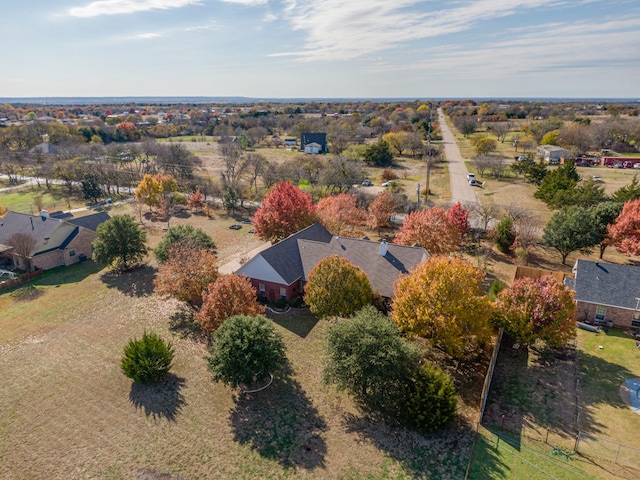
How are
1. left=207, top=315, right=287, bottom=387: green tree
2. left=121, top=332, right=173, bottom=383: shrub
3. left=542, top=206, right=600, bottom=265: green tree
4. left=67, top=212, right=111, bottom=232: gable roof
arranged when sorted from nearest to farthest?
left=207, top=315, right=287, bottom=387: green tree < left=121, top=332, right=173, bottom=383: shrub < left=542, top=206, right=600, bottom=265: green tree < left=67, top=212, right=111, bottom=232: gable roof

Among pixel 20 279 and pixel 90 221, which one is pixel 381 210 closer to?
pixel 90 221

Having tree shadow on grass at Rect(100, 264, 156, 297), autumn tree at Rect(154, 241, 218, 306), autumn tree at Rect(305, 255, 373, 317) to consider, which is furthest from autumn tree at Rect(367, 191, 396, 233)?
tree shadow on grass at Rect(100, 264, 156, 297)

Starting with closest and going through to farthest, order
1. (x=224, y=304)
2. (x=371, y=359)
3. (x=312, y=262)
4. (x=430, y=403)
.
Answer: (x=430, y=403) < (x=371, y=359) < (x=224, y=304) < (x=312, y=262)

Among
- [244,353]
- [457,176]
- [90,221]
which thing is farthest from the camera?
[457,176]

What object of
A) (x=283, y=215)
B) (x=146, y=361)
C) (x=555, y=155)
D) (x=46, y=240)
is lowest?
(x=146, y=361)

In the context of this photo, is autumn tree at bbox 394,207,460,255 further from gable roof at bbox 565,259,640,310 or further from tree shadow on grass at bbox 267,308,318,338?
tree shadow on grass at bbox 267,308,318,338

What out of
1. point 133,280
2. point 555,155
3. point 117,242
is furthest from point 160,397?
point 555,155

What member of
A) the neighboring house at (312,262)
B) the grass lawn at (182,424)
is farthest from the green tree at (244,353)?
the neighboring house at (312,262)

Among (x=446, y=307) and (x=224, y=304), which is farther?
(x=224, y=304)
